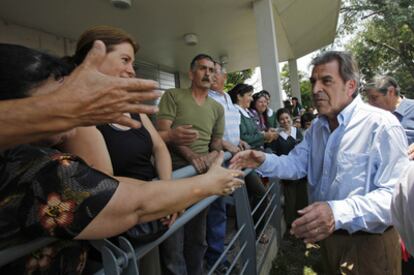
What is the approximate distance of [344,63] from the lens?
2.36 metres

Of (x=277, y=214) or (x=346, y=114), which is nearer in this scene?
(x=346, y=114)

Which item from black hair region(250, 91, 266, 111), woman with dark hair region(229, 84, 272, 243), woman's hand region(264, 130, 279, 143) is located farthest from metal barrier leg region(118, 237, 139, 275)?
black hair region(250, 91, 266, 111)

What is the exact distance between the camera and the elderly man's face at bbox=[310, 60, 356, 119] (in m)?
2.35

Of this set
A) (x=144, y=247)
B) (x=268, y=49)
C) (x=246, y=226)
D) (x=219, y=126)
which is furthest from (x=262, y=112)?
(x=144, y=247)

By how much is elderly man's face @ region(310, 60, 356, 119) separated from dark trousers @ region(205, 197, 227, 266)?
138cm

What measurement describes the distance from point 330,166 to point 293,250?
8.58ft

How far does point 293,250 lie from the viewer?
450 centimetres

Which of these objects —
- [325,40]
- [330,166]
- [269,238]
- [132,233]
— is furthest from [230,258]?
[325,40]

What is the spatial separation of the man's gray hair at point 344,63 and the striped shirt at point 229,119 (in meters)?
1.47

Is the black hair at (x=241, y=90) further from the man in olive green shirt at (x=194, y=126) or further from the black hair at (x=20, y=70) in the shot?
the black hair at (x=20, y=70)

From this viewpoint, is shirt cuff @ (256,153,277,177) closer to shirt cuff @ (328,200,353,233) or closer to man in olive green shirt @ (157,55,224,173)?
man in olive green shirt @ (157,55,224,173)

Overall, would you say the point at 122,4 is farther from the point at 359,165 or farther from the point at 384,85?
the point at 359,165

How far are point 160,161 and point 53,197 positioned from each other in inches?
46.5

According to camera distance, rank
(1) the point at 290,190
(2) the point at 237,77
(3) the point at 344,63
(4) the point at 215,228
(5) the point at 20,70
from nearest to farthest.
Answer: (5) the point at 20,70 → (3) the point at 344,63 → (4) the point at 215,228 → (1) the point at 290,190 → (2) the point at 237,77
